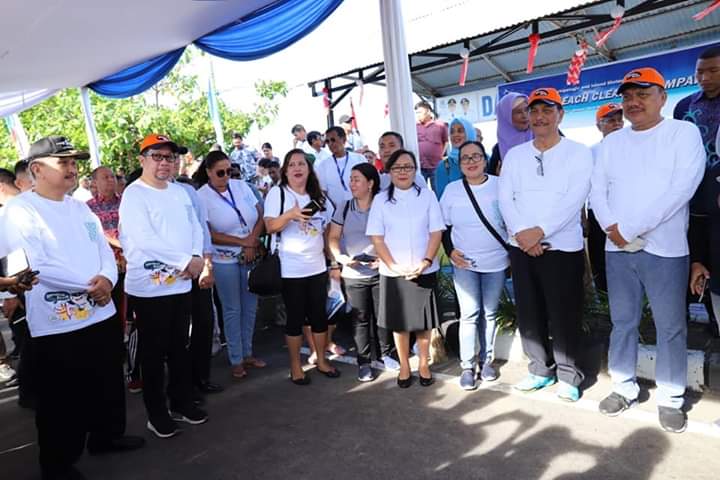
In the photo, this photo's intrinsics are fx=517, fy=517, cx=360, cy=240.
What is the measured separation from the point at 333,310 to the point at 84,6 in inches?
135

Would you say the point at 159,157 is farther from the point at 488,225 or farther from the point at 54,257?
the point at 488,225

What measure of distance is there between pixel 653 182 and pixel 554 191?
543 mm

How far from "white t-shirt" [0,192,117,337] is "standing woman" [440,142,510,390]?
2.26 metres

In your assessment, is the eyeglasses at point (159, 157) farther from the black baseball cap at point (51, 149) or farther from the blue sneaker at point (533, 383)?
the blue sneaker at point (533, 383)

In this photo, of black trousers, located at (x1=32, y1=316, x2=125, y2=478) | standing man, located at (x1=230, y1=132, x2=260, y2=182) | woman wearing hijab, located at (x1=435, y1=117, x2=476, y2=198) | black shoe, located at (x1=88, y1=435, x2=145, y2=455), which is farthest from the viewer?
standing man, located at (x1=230, y1=132, x2=260, y2=182)

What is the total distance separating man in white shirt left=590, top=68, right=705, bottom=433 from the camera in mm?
2729

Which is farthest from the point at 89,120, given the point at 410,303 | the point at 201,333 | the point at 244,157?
the point at 410,303

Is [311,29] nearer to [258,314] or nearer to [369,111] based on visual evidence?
[258,314]

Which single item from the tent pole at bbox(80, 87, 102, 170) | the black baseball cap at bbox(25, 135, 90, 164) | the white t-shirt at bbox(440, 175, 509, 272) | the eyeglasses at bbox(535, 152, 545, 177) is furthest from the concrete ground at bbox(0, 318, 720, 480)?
the tent pole at bbox(80, 87, 102, 170)

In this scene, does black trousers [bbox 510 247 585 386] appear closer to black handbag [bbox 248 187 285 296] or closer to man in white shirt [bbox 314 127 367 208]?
black handbag [bbox 248 187 285 296]

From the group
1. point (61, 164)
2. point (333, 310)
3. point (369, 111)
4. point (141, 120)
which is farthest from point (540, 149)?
point (141, 120)

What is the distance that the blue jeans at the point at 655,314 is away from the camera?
2.85m

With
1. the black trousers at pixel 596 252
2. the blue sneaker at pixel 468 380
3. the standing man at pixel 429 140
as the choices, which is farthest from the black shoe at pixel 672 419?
the standing man at pixel 429 140

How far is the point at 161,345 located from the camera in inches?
126
